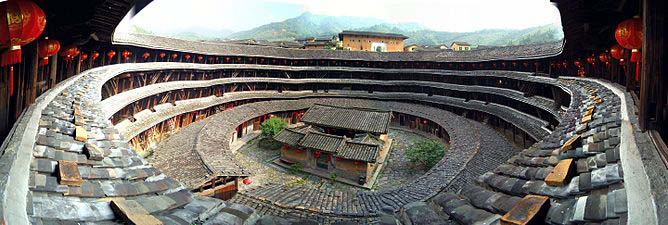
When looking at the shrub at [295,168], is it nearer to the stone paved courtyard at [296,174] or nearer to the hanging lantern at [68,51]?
the stone paved courtyard at [296,174]

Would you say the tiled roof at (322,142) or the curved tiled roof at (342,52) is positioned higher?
the curved tiled roof at (342,52)

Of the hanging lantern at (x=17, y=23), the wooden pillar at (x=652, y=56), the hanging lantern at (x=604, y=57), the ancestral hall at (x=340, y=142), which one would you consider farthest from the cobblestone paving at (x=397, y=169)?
the hanging lantern at (x=17, y=23)

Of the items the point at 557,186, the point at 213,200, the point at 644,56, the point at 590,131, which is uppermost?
the point at 644,56

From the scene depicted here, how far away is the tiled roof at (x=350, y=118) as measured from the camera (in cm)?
2902

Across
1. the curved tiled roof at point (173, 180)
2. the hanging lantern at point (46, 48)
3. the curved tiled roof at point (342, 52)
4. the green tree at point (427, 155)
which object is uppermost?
the curved tiled roof at point (342, 52)

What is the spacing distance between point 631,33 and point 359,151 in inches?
664

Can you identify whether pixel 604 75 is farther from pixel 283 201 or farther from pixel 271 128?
pixel 271 128

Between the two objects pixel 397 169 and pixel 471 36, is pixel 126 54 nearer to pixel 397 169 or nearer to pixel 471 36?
pixel 397 169

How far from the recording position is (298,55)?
47.7 meters

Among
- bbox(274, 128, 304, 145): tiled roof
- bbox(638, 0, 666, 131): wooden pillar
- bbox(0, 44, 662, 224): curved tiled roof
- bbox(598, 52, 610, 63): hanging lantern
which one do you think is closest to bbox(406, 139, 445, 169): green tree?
bbox(274, 128, 304, 145): tiled roof

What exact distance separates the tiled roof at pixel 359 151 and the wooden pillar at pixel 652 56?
1767cm

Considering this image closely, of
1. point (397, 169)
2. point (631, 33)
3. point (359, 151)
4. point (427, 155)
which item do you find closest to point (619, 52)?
point (631, 33)

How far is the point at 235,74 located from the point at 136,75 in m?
17.2

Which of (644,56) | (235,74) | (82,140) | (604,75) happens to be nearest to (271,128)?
(235,74)
